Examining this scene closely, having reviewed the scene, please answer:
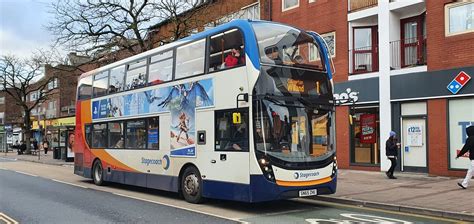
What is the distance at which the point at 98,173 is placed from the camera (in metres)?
16.4

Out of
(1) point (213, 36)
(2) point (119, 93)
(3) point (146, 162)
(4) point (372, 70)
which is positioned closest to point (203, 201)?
(3) point (146, 162)

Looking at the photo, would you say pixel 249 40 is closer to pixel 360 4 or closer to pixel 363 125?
pixel 363 125

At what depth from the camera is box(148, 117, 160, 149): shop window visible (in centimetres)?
1274

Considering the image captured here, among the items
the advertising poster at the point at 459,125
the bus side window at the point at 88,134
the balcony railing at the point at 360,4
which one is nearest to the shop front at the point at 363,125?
the balcony railing at the point at 360,4

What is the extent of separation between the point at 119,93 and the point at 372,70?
1047 centimetres

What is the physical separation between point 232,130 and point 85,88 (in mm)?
9422

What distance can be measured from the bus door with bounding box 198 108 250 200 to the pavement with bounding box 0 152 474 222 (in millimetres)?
3043

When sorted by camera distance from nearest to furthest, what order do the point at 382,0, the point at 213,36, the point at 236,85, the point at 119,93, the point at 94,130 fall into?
1. the point at 236,85
2. the point at 213,36
3. the point at 119,93
4. the point at 94,130
5. the point at 382,0

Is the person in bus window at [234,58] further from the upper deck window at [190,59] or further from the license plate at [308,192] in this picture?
the license plate at [308,192]

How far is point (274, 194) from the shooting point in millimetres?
9312

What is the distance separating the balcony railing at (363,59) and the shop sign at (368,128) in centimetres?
193

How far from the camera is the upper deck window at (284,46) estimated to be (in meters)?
9.89

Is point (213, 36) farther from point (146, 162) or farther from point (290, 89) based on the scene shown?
point (146, 162)

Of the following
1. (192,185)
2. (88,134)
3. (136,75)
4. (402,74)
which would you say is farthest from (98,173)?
(402,74)
